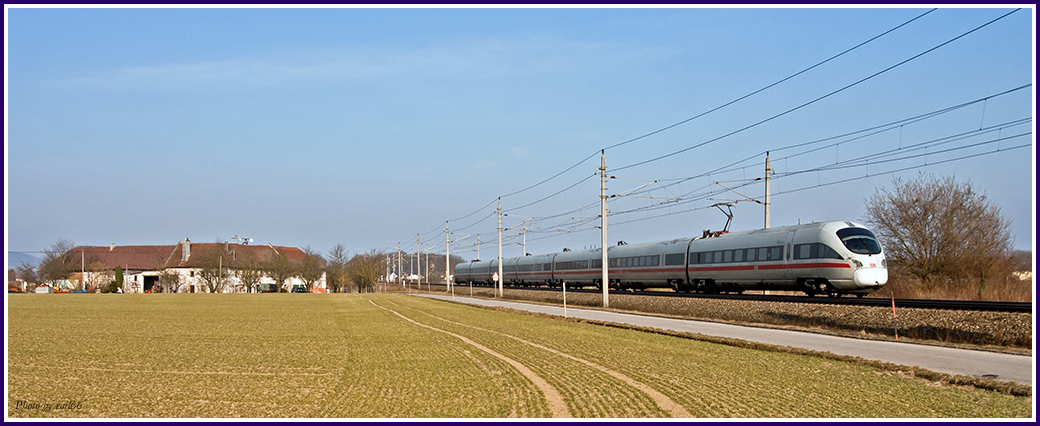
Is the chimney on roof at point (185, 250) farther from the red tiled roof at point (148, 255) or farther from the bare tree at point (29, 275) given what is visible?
the bare tree at point (29, 275)

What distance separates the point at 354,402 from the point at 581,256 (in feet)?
169

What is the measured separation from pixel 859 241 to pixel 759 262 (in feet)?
18.4

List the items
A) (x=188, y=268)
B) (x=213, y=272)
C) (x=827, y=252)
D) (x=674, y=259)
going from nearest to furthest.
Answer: (x=827, y=252) → (x=674, y=259) → (x=213, y=272) → (x=188, y=268)

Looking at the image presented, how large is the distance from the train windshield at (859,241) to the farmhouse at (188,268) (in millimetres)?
96155

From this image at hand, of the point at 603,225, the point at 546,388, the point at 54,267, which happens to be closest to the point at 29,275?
the point at 54,267

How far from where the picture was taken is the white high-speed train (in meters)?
32.2

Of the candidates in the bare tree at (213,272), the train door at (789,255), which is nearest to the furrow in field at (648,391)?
the train door at (789,255)

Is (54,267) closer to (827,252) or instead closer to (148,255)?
(148,255)

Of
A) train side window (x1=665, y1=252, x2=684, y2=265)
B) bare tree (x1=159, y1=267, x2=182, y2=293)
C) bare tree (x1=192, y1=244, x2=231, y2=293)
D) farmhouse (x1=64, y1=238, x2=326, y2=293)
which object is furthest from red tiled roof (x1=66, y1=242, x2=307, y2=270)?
train side window (x1=665, y1=252, x2=684, y2=265)

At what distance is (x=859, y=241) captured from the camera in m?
32.5

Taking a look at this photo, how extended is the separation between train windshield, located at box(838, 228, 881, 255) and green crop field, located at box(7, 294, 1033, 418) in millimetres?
13012

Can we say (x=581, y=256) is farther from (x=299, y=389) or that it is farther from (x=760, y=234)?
(x=299, y=389)

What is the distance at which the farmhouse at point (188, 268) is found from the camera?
369 ft

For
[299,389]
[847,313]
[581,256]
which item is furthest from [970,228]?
[299,389]
